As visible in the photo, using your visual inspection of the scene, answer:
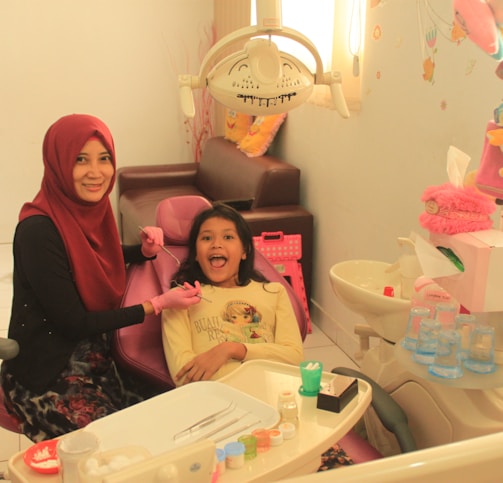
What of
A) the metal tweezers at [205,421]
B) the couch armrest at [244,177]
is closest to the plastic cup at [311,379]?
the metal tweezers at [205,421]

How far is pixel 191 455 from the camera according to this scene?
90cm

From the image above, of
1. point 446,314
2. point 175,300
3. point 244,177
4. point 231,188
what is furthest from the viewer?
point 231,188

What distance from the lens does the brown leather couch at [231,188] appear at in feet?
11.3

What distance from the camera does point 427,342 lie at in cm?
148

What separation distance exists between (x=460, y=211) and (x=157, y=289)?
1096mm

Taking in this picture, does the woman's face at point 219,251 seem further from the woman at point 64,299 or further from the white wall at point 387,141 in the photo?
the white wall at point 387,141

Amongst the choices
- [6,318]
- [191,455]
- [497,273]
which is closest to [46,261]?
[191,455]

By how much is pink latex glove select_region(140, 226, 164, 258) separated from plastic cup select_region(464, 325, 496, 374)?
3.69 feet

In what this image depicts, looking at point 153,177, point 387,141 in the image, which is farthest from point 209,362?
point 153,177

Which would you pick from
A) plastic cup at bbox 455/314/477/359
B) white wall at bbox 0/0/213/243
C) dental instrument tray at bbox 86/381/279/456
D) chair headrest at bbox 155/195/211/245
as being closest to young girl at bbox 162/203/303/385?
chair headrest at bbox 155/195/211/245

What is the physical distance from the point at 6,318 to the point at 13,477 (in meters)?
2.59

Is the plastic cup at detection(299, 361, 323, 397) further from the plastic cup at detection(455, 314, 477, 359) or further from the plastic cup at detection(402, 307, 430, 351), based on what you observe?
the plastic cup at detection(455, 314, 477, 359)

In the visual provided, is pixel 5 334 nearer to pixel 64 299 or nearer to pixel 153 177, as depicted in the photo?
pixel 153 177

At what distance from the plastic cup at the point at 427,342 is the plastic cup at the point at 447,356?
38mm
